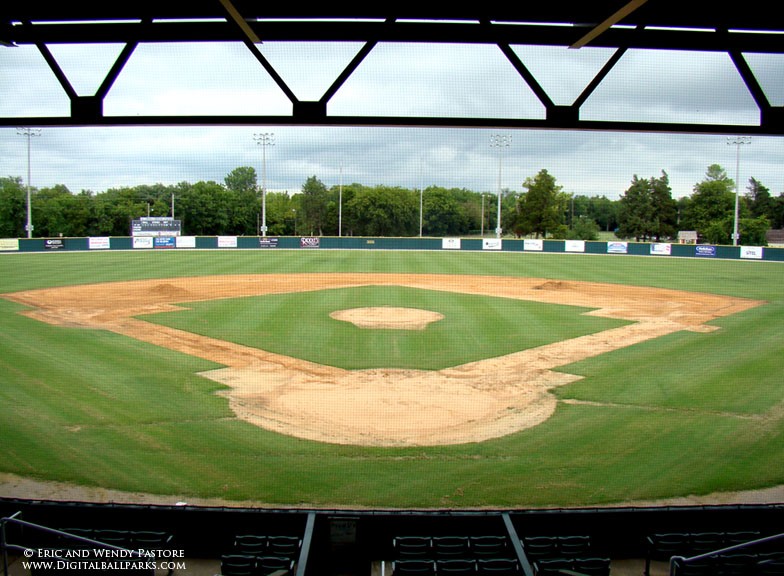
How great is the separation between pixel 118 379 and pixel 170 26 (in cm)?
872

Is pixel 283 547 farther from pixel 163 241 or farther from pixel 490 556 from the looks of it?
pixel 163 241

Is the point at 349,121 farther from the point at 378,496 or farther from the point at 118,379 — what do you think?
the point at 118,379

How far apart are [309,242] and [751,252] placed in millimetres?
29786

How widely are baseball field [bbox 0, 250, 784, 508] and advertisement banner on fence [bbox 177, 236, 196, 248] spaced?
64.8ft

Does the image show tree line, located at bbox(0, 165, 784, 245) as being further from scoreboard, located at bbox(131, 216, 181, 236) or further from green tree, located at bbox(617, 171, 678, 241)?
scoreboard, located at bbox(131, 216, 181, 236)

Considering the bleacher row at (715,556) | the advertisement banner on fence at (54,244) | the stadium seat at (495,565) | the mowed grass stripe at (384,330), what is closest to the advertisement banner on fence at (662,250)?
the mowed grass stripe at (384,330)

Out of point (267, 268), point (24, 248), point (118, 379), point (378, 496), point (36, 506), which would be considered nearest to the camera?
point (36, 506)

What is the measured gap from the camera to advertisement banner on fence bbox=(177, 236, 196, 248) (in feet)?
136

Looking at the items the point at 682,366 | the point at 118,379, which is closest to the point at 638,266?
the point at 682,366

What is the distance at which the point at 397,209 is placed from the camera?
79.8ft

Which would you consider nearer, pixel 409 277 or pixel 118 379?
pixel 118 379

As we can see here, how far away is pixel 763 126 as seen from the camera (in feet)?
14.6

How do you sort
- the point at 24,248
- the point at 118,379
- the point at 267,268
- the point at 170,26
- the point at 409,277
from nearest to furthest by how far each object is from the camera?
the point at 170,26, the point at 118,379, the point at 409,277, the point at 267,268, the point at 24,248

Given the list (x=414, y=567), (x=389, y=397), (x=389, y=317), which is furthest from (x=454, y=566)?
(x=389, y=317)
